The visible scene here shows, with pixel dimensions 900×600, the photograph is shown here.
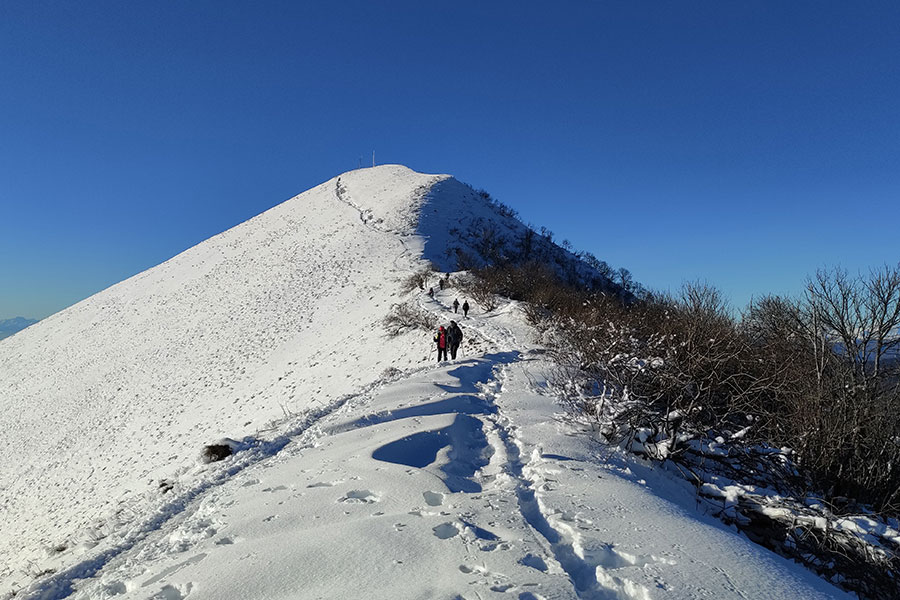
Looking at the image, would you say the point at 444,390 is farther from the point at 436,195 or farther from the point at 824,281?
the point at 436,195

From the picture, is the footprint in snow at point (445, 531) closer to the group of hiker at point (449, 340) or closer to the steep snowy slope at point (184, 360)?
the steep snowy slope at point (184, 360)

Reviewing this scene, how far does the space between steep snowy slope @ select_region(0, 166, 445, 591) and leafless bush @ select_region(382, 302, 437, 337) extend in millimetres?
969

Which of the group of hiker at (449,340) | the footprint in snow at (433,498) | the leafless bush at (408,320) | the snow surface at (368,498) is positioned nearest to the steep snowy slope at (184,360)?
the snow surface at (368,498)

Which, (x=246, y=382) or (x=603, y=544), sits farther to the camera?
(x=246, y=382)

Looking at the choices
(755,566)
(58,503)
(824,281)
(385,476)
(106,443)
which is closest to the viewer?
(755,566)

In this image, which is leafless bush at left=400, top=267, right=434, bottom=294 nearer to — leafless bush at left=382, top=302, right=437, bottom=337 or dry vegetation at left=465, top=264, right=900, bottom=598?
leafless bush at left=382, top=302, right=437, bottom=337

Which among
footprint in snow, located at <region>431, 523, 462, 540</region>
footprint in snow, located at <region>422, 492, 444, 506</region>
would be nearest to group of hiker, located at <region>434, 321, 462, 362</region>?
footprint in snow, located at <region>422, 492, 444, 506</region>

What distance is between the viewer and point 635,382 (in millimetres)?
6816

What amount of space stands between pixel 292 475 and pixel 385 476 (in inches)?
55.8

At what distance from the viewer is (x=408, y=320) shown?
23.3 metres

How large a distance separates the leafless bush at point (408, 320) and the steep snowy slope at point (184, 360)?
3.18ft

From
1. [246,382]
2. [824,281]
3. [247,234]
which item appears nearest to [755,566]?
[824,281]

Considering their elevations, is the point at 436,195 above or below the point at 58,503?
above

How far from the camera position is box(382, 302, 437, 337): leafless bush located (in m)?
22.2
